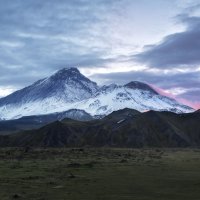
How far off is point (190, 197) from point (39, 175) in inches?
955

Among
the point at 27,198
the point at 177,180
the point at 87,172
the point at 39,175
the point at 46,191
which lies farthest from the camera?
the point at 87,172

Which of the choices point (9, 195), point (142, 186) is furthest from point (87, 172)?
point (9, 195)

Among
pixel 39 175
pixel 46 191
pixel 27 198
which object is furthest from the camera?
pixel 39 175

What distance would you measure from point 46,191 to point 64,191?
5.29 ft

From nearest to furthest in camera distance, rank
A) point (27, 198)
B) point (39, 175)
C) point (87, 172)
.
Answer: point (27, 198), point (39, 175), point (87, 172)

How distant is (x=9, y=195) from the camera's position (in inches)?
1591

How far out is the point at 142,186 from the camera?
155 ft

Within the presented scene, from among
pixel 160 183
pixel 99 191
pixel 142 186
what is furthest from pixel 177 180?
pixel 99 191

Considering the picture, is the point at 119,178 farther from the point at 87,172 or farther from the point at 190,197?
the point at 190,197

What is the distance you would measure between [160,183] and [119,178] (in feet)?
23.5

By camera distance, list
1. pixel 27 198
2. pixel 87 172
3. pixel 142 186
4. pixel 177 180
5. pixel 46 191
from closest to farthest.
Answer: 1. pixel 27 198
2. pixel 46 191
3. pixel 142 186
4. pixel 177 180
5. pixel 87 172

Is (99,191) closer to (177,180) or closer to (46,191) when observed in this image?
(46,191)

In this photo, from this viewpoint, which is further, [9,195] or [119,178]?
[119,178]

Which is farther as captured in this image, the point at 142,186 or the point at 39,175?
the point at 39,175
